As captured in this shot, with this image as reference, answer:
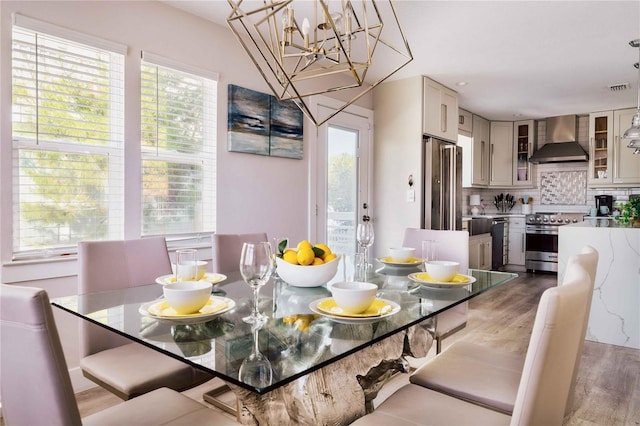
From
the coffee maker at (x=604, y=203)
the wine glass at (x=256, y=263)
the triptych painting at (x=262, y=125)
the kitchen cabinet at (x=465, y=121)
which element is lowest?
the wine glass at (x=256, y=263)

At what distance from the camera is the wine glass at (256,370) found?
815mm

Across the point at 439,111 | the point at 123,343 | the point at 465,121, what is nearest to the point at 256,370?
the point at 123,343

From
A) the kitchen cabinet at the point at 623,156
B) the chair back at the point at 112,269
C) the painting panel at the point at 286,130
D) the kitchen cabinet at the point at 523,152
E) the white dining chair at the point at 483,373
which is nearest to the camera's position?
the white dining chair at the point at 483,373

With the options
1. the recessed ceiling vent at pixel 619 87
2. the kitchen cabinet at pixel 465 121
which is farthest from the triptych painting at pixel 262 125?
the recessed ceiling vent at pixel 619 87

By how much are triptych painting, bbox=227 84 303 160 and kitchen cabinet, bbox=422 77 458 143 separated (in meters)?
1.53

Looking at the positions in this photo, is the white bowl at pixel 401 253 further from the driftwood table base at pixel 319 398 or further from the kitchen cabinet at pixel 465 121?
the kitchen cabinet at pixel 465 121

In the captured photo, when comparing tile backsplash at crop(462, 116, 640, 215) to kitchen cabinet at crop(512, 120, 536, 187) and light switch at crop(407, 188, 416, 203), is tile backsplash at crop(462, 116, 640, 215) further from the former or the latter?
light switch at crop(407, 188, 416, 203)

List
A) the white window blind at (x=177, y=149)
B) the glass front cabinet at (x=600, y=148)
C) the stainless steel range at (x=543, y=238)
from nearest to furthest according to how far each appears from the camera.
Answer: the white window blind at (x=177, y=149) < the glass front cabinet at (x=600, y=148) < the stainless steel range at (x=543, y=238)

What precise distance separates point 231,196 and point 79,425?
240 cm

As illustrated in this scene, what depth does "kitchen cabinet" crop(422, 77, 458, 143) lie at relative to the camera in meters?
4.45

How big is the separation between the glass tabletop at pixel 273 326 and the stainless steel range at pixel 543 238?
17.0 feet

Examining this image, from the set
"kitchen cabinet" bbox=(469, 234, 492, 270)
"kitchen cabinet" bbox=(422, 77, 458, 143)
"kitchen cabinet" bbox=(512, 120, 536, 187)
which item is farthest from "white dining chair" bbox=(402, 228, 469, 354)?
"kitchen cabinet" bbox=(512, 120, 536, 187)

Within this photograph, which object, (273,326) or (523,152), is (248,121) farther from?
(523,152)

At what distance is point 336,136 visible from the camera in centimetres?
424
